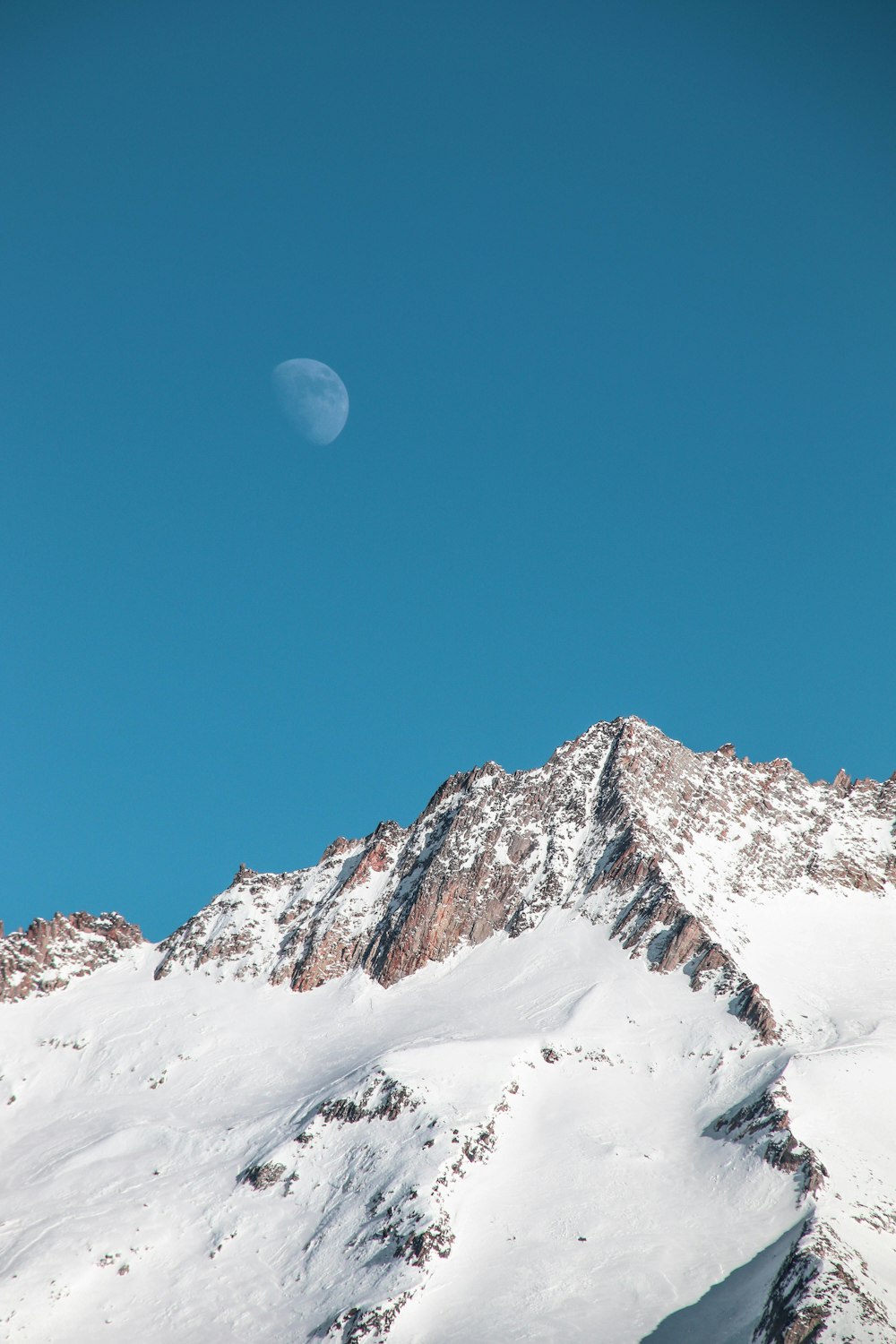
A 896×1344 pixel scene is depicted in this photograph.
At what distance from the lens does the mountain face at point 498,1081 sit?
2076 inches

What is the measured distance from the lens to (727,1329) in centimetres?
4684

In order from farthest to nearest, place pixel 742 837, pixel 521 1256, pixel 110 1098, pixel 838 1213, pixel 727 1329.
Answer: pixel 742 837
pixel 110 1098
pixel 521 1256
pixel 838 1213
pixel 727 1329

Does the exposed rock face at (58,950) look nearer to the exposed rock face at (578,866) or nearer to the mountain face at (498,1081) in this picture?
the mountain face at (498,1081)

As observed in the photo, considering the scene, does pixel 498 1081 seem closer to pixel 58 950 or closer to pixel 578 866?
pixel 578 866

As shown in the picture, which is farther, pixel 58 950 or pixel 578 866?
pixel 58 950

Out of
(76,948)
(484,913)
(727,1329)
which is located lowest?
(727,1329)

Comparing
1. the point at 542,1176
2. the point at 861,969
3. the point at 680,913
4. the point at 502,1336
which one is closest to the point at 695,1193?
the point at 542,1176

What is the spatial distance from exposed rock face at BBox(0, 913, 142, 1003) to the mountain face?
37cm

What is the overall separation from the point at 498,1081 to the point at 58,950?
A: 67.8 meters

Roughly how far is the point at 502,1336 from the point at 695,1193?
642 inches

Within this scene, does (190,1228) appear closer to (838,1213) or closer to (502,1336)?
(502,1336)

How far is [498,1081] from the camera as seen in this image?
2712 inches

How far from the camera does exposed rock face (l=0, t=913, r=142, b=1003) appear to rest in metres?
106

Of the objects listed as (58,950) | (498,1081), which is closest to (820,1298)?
(498,1081)
